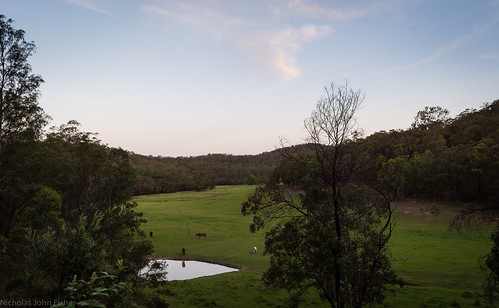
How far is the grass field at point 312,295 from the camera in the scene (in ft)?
90.4

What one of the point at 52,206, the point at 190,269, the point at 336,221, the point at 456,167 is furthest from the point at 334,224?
the point at 456,167

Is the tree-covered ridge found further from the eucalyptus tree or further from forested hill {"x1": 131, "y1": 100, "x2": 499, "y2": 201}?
the eucalyptus tree

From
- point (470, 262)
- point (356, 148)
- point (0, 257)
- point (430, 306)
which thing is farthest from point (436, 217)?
point (0, 257)

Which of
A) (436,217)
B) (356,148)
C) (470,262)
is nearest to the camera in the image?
(356,148)

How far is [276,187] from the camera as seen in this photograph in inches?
738

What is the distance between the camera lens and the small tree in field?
16578 mm

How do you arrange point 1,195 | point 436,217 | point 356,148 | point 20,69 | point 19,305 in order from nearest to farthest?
point 19,305
point 356,148
point 20,69
point 1,195
point 436,217

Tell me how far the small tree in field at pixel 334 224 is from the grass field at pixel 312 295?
27.2 feet

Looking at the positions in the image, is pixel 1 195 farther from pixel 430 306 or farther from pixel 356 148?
pixel 430 306

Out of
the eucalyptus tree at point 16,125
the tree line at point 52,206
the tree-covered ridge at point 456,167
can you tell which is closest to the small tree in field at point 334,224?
the tree line at point 52,206

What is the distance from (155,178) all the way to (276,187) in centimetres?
16862

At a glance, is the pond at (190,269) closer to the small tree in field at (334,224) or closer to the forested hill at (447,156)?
the forested hill at (447,156)

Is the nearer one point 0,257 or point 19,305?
point 19,305

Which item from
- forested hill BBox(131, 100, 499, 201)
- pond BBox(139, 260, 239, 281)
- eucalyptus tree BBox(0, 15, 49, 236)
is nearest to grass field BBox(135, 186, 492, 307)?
pond BBox(139, 260, 239, 281)
